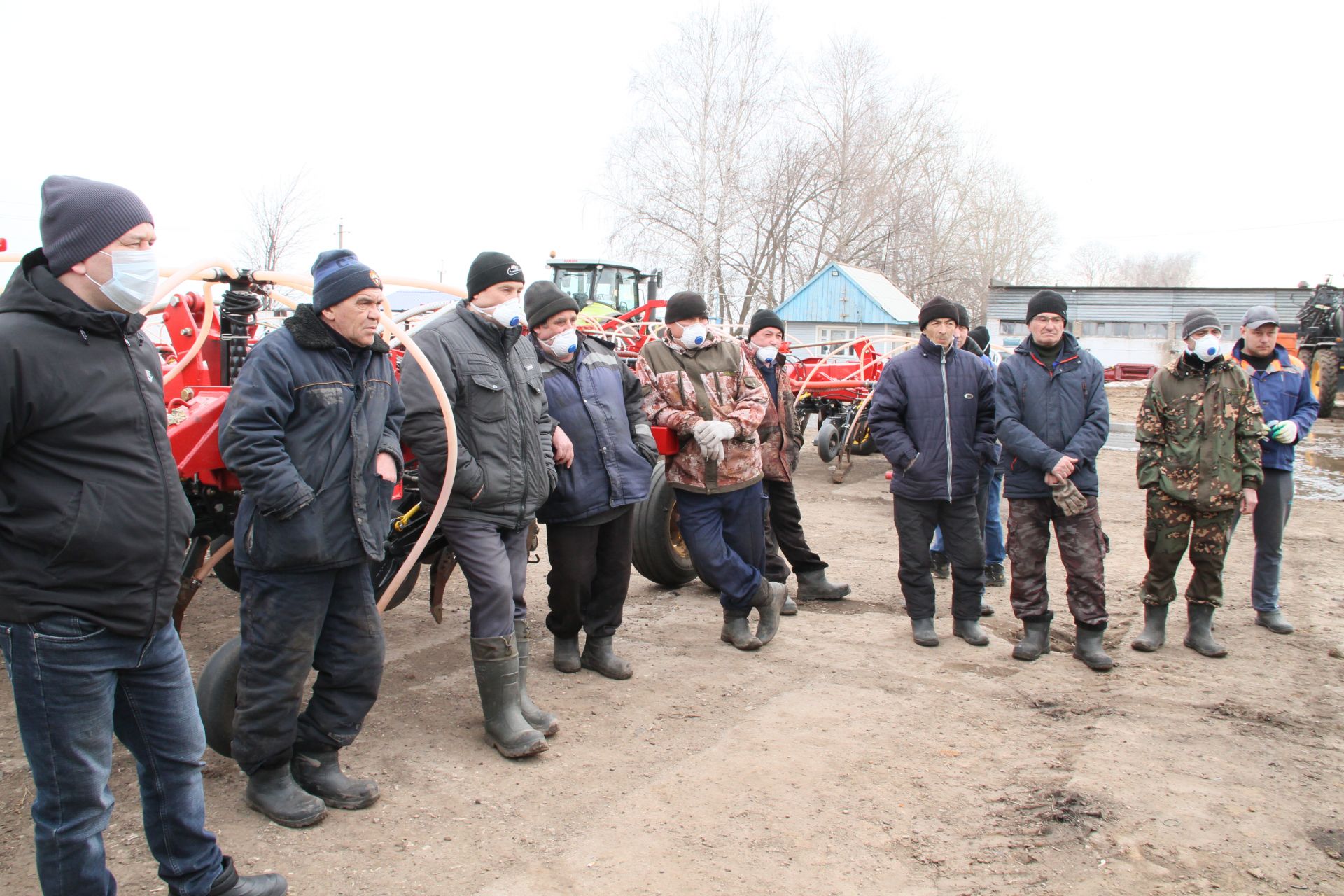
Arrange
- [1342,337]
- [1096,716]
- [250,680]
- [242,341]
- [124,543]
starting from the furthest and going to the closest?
[1342,337] < [242,341] < [1096,716] < [250,680] < [124,543]

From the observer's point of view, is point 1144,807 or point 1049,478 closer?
point 1144,807

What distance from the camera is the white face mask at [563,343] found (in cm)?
405

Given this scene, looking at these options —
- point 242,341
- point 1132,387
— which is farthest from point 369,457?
point 1132,387

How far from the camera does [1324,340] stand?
66.7 feet

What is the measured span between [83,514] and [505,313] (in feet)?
5.96

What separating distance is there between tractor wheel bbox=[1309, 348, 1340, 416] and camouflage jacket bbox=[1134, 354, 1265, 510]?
17789 mm

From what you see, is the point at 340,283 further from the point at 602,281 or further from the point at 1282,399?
the point at 602,281

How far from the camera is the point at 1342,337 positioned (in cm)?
1995

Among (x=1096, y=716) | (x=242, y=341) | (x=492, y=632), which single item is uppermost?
(x=242, y=341)

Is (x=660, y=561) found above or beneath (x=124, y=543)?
beneath

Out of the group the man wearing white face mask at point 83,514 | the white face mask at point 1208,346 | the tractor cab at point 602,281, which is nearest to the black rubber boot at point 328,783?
the man wearing white face mask at point 83,514

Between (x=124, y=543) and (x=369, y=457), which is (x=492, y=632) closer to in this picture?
(x=369, y=457)

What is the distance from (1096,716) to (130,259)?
3.77 metres

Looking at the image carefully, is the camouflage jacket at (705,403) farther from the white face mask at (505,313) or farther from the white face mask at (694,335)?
the white face mask at (505,313)
